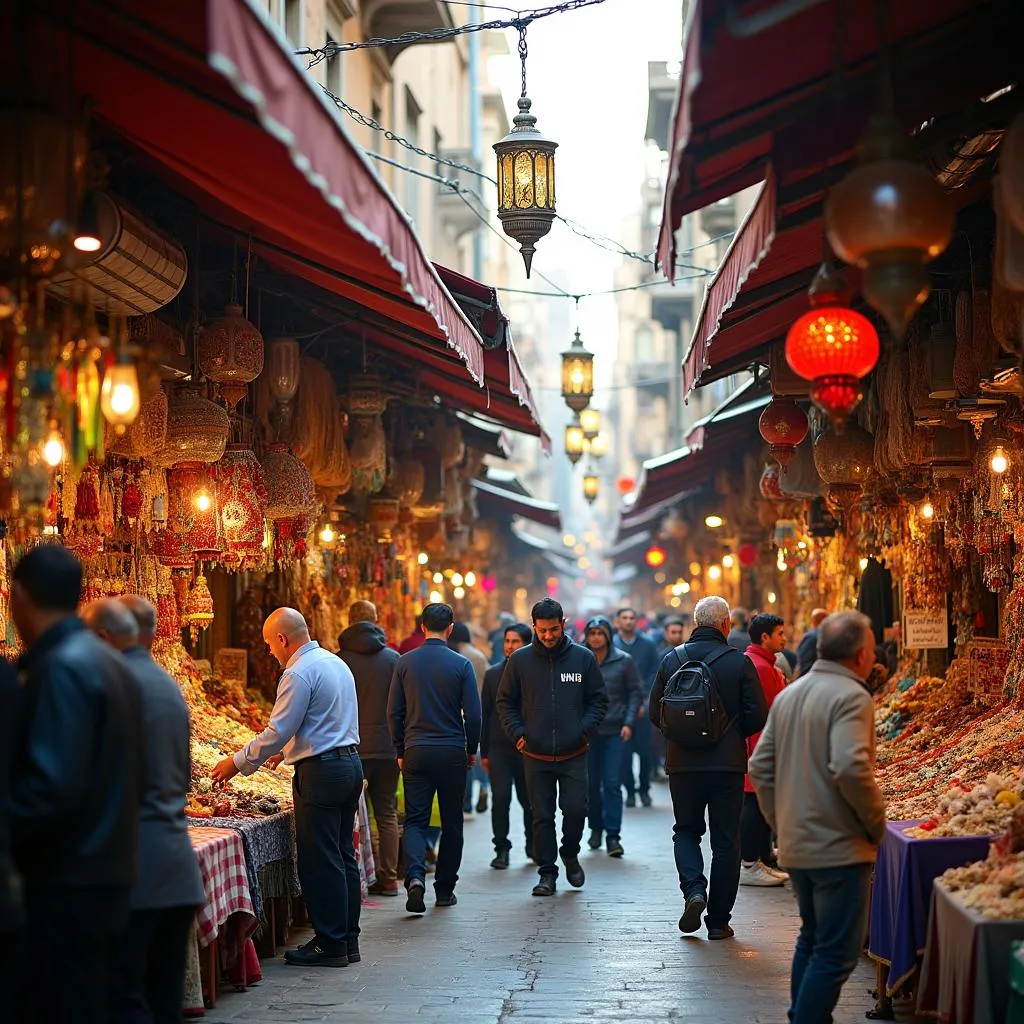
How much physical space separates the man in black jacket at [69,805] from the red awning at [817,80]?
7.92ft

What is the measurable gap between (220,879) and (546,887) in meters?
3.59

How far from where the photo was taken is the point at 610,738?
41.7 ft

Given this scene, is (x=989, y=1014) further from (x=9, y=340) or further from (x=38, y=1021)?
(x=9, y=340)

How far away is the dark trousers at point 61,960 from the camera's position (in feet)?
14.0

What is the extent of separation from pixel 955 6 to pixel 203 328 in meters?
4.76

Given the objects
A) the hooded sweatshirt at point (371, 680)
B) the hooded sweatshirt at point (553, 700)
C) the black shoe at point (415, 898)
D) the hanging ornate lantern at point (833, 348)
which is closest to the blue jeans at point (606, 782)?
the hooded sweatshirt at point (553, 700)

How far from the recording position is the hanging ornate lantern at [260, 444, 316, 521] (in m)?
10.3

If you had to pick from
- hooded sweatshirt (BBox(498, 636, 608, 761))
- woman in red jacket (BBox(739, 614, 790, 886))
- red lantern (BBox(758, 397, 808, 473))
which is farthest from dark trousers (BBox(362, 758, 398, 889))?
red lantern (BBox(758, 397, 808, 473))

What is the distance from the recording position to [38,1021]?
4.29 m

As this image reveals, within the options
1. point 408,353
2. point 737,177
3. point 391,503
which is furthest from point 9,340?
point 391,503

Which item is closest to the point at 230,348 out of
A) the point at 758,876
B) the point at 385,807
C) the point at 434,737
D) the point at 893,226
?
the point at 434,737

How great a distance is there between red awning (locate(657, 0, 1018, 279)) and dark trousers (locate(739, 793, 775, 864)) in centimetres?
528

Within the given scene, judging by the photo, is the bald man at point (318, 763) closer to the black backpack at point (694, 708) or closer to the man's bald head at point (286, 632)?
the man's bald head at point (286, 632)

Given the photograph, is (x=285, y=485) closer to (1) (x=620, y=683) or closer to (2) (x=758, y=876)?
(1) (x=620, y=683)
